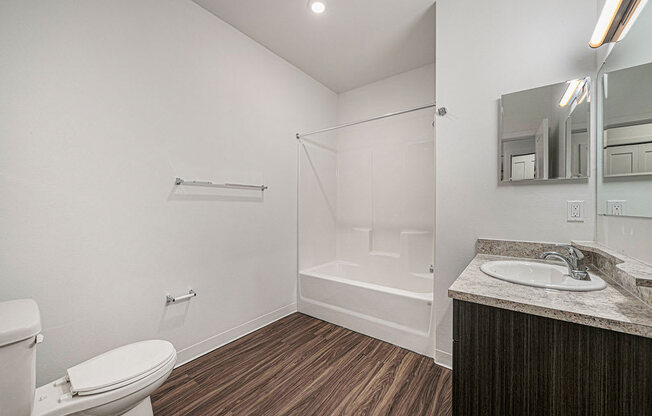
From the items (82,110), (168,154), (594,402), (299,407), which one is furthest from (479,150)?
(82,110)

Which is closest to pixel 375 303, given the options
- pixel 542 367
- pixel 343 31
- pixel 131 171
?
pixel 542 367

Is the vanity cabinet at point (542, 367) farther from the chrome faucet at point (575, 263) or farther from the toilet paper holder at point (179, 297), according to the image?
the toilet paper holder at point (179, 297)

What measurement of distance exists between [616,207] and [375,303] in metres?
1.64

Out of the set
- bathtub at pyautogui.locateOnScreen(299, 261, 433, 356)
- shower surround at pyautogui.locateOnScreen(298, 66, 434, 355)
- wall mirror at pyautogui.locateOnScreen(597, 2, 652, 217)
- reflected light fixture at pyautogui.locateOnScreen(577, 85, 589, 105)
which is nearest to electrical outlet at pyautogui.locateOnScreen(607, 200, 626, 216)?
wall mirror at pyautogui.locateOnScreen(597, 2, 652, 217)

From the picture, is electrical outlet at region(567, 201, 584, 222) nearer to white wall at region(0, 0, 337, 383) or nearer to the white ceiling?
the white ceiling

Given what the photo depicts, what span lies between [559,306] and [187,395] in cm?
196

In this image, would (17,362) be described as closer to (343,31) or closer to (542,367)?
(542,367)

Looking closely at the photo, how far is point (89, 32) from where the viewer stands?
151 cm

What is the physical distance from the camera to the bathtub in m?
2.10

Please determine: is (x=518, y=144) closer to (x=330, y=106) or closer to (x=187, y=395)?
(x=330, y=106)

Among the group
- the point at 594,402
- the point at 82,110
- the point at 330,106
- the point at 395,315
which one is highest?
the point at 330,106

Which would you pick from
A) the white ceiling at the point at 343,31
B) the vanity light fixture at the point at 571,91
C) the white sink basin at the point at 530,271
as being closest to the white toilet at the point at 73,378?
the white sink basin at the point at 530,271

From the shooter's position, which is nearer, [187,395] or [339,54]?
[187,395]

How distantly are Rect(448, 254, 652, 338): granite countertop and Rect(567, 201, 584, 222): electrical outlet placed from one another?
450 millimetres
